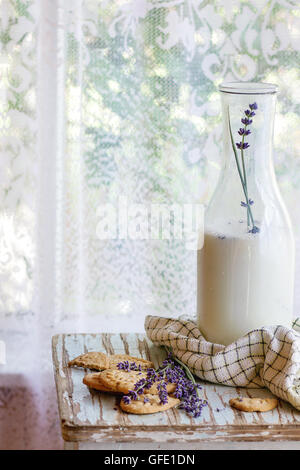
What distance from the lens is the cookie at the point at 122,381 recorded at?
939 mm

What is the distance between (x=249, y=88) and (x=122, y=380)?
1.50 ft

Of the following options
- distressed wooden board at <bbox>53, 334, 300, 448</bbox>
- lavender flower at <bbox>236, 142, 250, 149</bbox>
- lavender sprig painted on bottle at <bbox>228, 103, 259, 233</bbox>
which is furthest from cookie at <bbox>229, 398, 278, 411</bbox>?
lavender flower at <bbox>236, 142, 250, 149</bbox>

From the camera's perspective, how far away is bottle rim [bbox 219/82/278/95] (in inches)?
39.9

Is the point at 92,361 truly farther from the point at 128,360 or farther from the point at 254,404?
the point at 254,404


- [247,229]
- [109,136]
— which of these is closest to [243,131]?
[247,229]

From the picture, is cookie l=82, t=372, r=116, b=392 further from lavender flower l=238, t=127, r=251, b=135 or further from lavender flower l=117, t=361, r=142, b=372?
lavender flower l=238, t=127, r=251, b=135

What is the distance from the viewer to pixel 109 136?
1423 millimetres

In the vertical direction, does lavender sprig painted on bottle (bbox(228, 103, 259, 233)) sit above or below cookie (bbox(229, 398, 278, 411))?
above

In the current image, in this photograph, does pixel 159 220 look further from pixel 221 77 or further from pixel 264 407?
pixel 264 407

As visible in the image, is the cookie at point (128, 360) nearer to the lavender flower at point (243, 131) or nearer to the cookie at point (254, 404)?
the cookie at point (254, 404)

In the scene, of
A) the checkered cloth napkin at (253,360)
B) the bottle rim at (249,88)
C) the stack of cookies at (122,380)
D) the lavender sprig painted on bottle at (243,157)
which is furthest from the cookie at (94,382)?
the bottle rim at (249,88)

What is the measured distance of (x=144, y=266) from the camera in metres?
1.48

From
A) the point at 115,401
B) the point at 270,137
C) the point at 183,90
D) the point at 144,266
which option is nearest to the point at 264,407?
the point at 115,401
